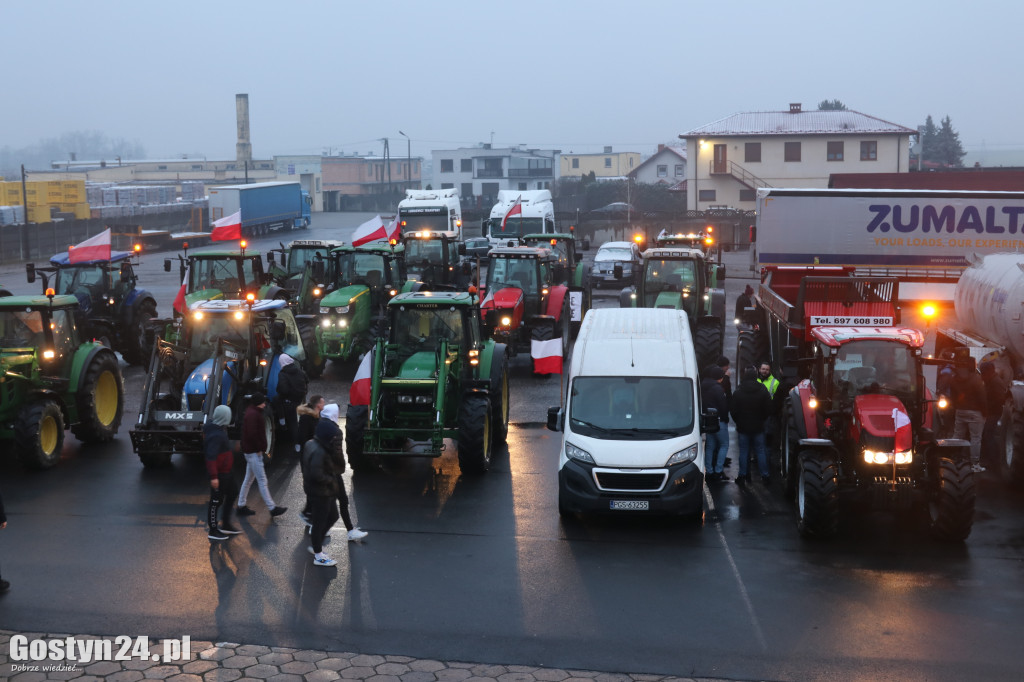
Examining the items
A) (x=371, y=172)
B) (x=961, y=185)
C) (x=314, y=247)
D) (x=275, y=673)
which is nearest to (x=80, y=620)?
(x=275, y=673)

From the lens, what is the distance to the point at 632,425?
11.6 m

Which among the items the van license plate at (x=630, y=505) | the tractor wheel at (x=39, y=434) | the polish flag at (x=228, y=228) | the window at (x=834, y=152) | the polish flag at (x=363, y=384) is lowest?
the van license plate at (x=630, y=505)

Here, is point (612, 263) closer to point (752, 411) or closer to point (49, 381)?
point (752, 411)

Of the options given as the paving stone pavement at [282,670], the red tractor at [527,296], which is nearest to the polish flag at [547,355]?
the red tractor at [527,296]

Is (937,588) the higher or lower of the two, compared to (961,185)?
lower

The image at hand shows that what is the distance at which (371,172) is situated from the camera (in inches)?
4628

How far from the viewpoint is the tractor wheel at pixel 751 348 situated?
18.0m

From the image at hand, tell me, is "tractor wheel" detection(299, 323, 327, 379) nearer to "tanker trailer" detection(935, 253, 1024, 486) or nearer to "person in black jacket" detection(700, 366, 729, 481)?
"person in black jacket" detection(700, 366, 729, 481)

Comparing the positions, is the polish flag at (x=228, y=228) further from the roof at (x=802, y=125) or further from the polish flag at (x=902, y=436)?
the roof at (x=802, y=125)

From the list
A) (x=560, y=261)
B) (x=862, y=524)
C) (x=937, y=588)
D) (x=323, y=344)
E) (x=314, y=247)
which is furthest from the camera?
(x=560, y=261)

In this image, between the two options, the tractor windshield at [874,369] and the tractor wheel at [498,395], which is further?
the tractor wheel at [498,395]

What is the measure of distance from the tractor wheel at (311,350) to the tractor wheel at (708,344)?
7.42 m

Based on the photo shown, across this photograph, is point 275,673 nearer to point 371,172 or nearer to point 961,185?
point 961,185

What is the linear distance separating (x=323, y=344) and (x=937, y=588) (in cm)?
1336
